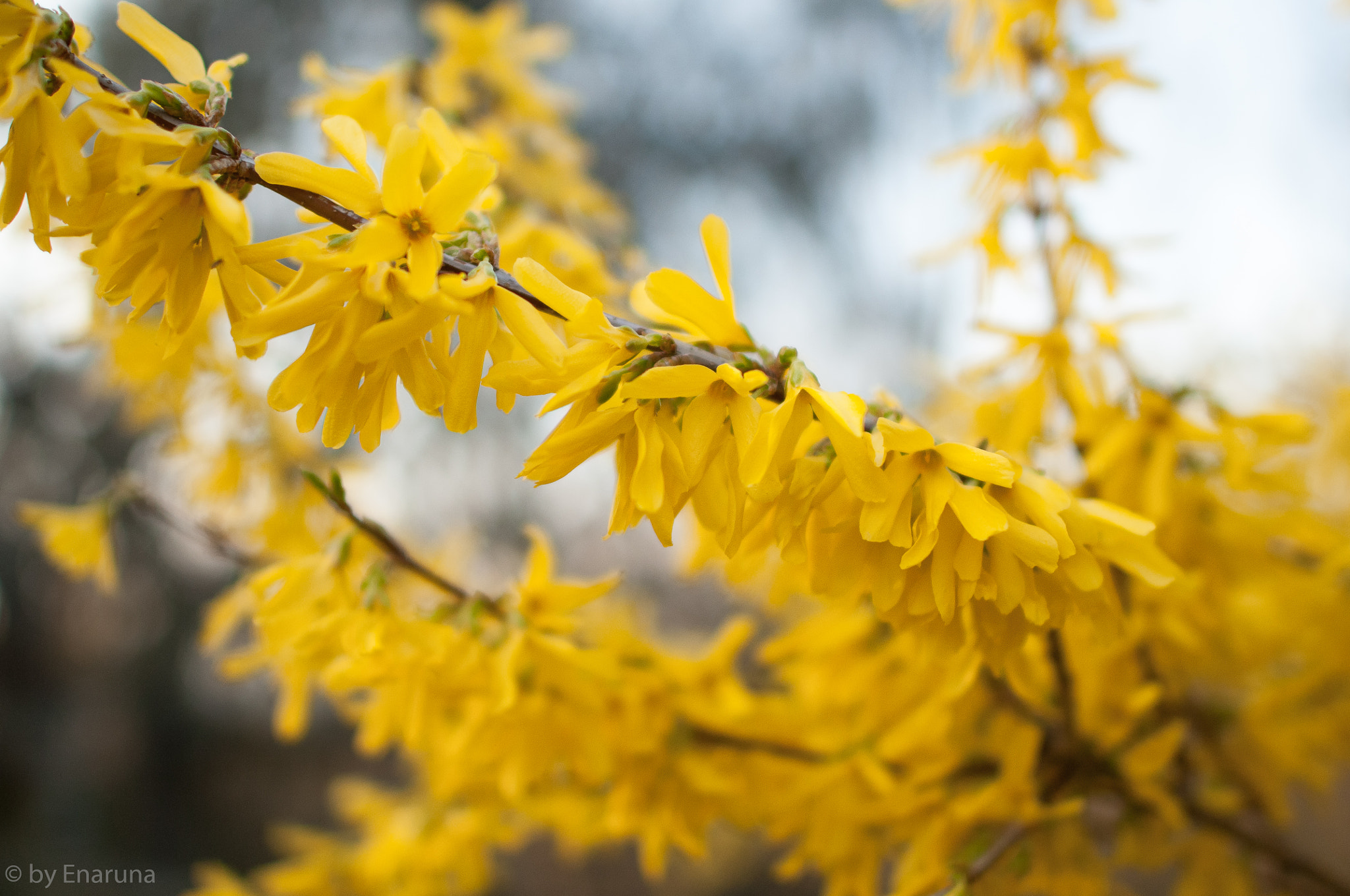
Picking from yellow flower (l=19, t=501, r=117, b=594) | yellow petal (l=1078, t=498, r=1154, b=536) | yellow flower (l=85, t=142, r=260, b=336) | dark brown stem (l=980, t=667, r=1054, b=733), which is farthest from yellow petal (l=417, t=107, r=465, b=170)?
yellow flower (l=19, t=501, r=117, b=594)

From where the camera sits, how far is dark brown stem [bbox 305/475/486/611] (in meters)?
0.79

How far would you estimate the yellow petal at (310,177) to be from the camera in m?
0.55

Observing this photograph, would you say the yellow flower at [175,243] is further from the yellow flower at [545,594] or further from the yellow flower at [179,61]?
the yellow flower at [545,594]

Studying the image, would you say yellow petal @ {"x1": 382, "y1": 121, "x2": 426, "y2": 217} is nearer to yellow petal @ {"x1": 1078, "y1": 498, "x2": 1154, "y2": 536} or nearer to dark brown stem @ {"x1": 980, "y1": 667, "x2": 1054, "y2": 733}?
yellow petal @ {"x1": 1078, "y1": 498, "x2": 1154, "y2": 536}

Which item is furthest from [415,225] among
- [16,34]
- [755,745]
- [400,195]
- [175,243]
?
[755,745]

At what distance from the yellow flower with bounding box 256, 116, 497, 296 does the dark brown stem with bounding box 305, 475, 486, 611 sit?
1.12 ft

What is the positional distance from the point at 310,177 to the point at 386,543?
1.44 feet

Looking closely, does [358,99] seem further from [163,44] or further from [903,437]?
[903,437]

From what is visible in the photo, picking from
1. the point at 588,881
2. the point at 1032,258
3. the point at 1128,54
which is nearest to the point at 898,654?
the point at 1032,258

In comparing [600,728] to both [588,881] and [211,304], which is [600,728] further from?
[588,881]

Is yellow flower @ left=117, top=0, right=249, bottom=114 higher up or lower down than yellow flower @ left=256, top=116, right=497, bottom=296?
higher up

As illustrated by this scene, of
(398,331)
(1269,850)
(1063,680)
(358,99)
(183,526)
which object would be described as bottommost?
(1269,850)

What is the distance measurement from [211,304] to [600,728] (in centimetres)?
98

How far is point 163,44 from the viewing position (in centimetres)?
59
